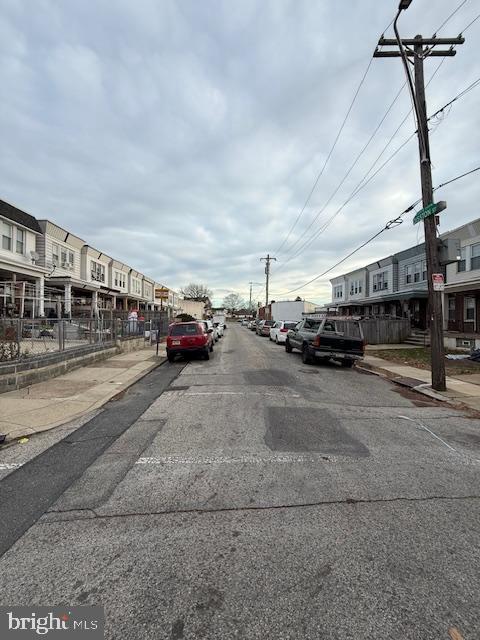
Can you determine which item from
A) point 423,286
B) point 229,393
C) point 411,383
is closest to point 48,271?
point 229,393

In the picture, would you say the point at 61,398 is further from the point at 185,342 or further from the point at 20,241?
the point at 20,241

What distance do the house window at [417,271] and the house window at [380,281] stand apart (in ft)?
14.2

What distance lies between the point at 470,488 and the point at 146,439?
168 inches

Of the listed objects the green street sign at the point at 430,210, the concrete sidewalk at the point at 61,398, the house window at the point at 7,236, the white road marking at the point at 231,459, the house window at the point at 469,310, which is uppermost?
the house window at the point at 7,236

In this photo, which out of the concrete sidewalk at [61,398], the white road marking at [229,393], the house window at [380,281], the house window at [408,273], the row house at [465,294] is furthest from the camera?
the house window at [380,281]

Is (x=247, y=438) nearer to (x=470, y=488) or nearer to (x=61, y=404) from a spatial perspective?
(x=470, y=488)

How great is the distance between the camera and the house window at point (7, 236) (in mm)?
20484

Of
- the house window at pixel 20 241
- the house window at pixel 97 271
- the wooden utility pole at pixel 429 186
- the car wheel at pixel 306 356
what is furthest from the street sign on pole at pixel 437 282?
the house window at pixel 97 271

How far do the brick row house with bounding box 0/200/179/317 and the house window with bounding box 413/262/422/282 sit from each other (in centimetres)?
1990

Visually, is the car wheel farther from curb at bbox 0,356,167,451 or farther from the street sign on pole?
curb at bbox 0,356,167,451

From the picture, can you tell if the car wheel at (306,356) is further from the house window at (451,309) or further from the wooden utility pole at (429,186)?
the house window at (451,309)

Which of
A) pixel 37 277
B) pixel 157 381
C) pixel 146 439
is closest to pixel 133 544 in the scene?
pixel 146 439

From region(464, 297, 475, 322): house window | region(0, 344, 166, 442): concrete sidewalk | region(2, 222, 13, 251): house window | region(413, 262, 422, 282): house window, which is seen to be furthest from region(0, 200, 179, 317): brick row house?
region(413, 262, 422, 282): house window

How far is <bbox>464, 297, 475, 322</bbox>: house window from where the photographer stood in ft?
66.9
